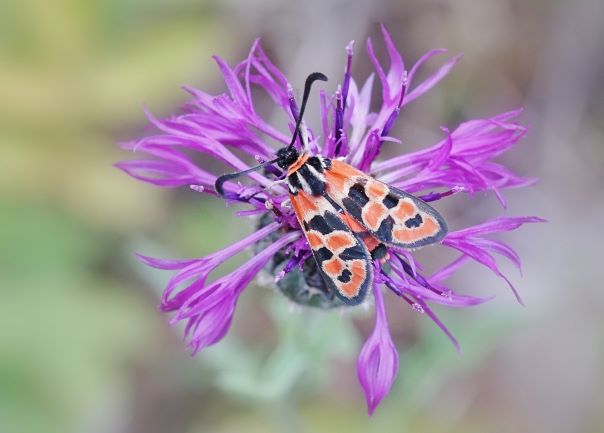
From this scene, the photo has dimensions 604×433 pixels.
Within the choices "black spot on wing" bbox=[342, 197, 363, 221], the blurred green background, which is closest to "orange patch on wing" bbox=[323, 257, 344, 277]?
"black spot on wing" bbox=[342, 197, 363, 221]

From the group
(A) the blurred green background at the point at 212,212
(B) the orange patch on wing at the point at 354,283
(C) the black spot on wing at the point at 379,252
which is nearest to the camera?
(B) the orange patch on wing at the point at 354,283

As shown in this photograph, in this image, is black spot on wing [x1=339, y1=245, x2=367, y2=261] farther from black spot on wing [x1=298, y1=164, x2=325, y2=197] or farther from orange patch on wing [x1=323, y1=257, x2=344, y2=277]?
black spot on wing [x1=298, y1=164, x2=325, y2=197]

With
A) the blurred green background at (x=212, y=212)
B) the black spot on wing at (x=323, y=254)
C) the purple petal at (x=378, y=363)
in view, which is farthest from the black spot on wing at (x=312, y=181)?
the blurred green background at (x=212, y=212)

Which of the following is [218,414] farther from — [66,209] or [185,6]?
[185,6]

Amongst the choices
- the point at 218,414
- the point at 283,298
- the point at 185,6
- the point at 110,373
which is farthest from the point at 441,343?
the point at 185,6

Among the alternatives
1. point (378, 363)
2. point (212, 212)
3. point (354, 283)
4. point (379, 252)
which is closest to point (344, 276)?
point (354, 283)

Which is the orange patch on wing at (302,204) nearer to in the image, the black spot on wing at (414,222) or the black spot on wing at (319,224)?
the black spot on wing at (319,224)

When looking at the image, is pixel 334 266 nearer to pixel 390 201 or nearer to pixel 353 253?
pixel 353 253
